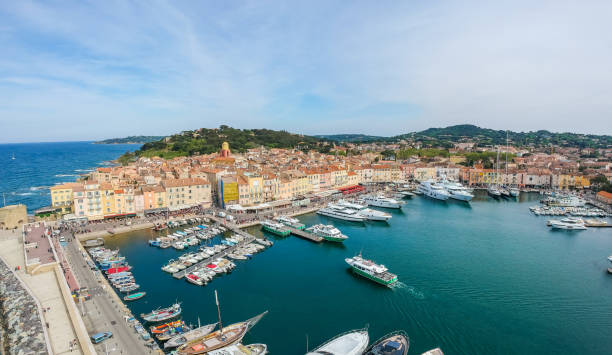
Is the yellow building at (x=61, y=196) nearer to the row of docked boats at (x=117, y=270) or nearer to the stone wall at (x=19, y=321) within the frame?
the row of docked boats at (x=117, y=270)

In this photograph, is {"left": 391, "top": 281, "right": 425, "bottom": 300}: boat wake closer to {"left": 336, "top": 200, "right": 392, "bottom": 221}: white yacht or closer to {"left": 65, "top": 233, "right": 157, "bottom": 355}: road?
{"left": 65, "top": 233, "right": 157, "bottom": 355}: road

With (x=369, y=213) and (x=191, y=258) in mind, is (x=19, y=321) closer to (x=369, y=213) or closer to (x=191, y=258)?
(x=191, y=258)

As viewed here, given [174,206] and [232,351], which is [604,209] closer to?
[232,351]

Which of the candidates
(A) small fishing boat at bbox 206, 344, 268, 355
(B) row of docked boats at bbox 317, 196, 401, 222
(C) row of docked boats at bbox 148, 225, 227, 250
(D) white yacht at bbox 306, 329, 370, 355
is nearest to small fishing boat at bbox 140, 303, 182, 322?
(A) small fishing boat at bbox 206, 344, 268, 355

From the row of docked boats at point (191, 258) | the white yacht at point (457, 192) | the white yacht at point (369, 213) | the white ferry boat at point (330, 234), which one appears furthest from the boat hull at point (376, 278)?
the white yacht at point (457, 192)

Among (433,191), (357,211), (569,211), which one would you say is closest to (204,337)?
(357,211)
